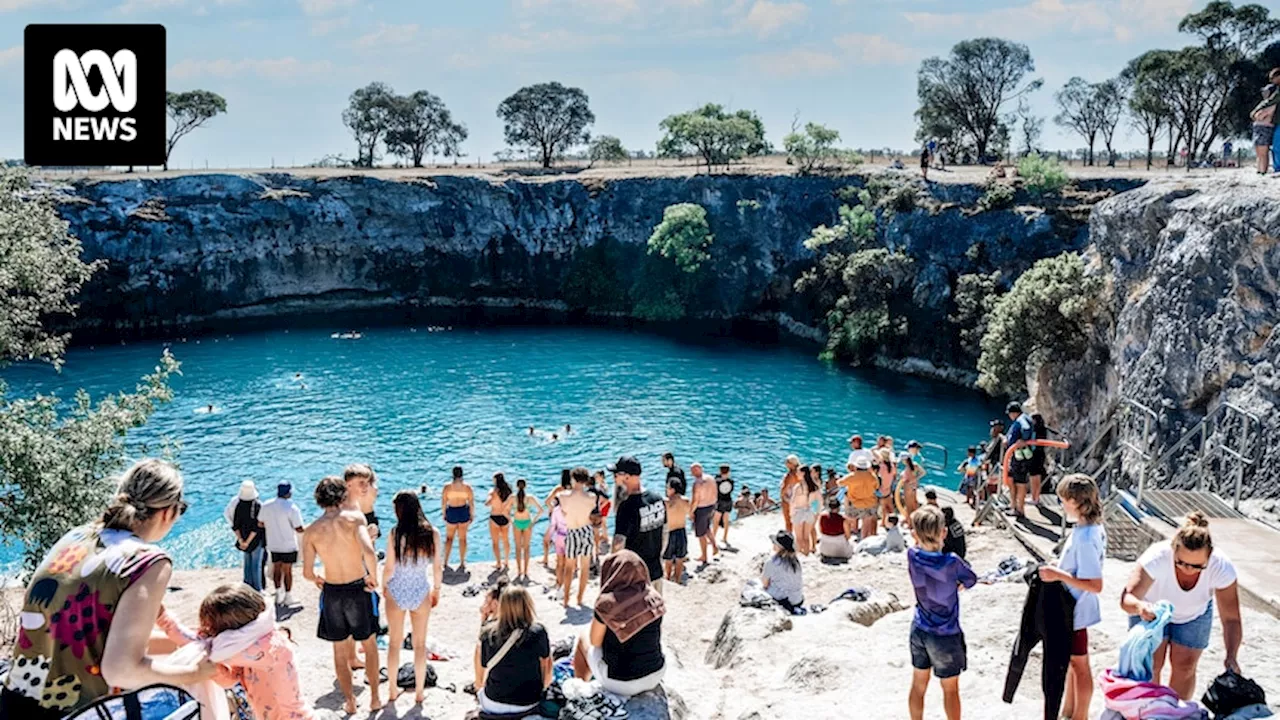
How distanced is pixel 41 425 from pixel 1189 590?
14669mm

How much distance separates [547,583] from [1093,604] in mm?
9340

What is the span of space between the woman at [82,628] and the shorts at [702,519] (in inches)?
438

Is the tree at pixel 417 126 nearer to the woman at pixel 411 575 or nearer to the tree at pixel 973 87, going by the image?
the tree at pixel 973 87

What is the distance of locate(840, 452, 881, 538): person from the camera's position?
16.1 meters

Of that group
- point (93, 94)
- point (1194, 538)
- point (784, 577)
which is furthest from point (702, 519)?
point (93, 94)

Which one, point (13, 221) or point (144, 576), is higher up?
point (13, 221)

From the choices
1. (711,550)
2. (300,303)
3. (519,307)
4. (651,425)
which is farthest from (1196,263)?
(300,303)

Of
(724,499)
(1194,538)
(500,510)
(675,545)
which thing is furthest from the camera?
(724,499)

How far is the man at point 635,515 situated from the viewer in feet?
31.4

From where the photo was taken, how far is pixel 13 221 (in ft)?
44.8

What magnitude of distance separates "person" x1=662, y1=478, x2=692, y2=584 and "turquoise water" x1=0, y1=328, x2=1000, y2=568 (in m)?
10.2

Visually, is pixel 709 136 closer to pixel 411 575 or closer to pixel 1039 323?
pixel 1039 323

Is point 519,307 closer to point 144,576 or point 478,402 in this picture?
point 478,402

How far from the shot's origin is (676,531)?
1427cm
